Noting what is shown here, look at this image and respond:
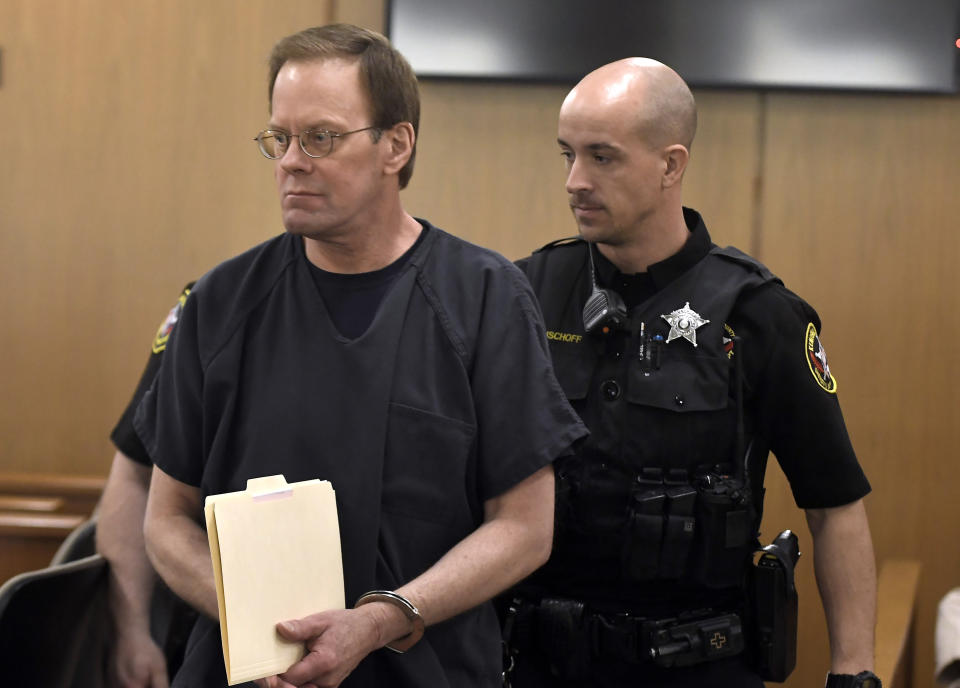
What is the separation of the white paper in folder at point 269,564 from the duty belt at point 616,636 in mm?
631

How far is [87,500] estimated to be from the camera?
10.7ft

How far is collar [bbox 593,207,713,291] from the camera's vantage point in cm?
191

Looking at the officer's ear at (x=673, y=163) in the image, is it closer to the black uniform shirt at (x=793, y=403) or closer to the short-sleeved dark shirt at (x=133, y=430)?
the black uniform shirt at (x=793, y=403)

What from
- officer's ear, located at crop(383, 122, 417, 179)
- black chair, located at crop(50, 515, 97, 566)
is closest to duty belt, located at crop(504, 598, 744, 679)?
officer's ear, located at crop(383, 122, 417, 179)

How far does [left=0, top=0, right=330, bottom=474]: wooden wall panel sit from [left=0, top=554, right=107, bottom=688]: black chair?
60.2 inches

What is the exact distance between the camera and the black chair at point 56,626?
70.5 inches

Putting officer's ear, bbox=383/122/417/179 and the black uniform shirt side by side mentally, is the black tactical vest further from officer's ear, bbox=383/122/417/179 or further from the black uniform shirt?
officer's ear, bbox=383/122/417/179

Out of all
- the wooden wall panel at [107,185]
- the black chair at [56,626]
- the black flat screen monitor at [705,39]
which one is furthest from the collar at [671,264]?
the wooden wall panel at [107,185]

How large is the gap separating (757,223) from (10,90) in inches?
90.9

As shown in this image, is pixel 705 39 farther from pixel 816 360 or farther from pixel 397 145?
pixel 397 145

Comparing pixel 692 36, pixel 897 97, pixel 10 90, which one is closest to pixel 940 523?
pixel 897 97

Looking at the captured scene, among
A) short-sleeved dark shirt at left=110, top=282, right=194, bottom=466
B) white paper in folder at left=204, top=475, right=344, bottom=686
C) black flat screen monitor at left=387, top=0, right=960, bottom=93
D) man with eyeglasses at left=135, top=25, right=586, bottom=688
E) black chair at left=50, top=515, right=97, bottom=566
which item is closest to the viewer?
white paper in folder at left=204, top=475, right=344, bottom=686

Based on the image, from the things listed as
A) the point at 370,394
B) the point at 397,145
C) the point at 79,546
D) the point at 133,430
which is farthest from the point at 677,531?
the point at 79,546

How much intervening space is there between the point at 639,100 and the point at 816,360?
544 mm
